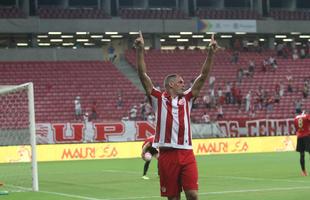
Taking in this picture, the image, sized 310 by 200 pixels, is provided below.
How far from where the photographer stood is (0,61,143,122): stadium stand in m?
49.7

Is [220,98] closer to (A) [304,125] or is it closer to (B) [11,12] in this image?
(B) [11,12]

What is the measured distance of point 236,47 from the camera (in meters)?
66.0

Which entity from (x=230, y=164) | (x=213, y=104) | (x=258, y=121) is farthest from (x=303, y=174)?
(x=213, y=104)

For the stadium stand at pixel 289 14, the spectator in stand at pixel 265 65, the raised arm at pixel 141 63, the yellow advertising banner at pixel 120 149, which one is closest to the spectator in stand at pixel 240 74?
the spectator in stand at pixel 265 65

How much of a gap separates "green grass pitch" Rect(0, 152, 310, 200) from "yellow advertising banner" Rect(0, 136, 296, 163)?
581 centimetres

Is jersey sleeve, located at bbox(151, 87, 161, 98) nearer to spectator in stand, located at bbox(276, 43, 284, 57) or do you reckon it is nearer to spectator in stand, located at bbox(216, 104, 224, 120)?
spectator in stand, located at bbox(216, 104, 224, 120)

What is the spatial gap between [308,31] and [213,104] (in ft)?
63.2

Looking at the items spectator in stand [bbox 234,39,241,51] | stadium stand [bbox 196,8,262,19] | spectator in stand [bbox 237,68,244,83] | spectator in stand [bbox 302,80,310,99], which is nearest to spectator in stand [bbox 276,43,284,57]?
stadium stand [bbox 196,8,262,19]

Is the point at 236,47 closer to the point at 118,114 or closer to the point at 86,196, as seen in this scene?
the point at 118,114

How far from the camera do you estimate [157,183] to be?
22234 mm

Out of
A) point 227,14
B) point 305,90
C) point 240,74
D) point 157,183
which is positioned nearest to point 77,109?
point 240,74

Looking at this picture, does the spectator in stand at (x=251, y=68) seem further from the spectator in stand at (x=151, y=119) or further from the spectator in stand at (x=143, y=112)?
the spectator in stand at (x=151, y=119)

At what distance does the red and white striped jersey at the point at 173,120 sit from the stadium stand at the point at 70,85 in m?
37.1

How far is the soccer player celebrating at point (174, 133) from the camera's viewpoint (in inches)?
409
